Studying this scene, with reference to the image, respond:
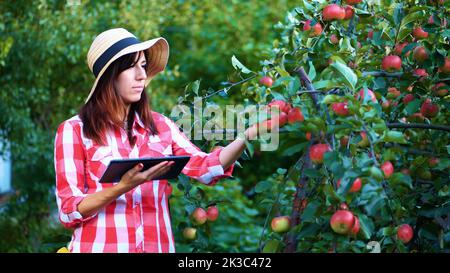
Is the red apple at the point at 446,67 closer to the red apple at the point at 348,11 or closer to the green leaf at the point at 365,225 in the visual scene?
the red apple at the point at 348,11

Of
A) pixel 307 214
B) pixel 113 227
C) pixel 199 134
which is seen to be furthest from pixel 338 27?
pixel 113 227

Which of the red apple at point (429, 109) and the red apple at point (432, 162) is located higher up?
the red apple at point (429, 109)

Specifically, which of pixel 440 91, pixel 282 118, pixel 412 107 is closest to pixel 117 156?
pixel 282 118

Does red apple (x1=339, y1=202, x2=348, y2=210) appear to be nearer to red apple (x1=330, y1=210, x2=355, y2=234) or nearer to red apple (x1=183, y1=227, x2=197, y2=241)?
red apple (x1=330, y1=210, x2=355, y2=234)

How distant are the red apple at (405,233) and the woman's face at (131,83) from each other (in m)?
0.81

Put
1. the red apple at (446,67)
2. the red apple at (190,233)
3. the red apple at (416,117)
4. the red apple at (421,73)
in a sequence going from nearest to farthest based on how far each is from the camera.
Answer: the red apple at (446,67) → the red apple at (421,73) → the red apple at (416,117) → the red apple at (190,233)

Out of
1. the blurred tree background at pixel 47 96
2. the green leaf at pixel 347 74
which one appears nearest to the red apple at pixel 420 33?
the green leaf at pixel 347 74

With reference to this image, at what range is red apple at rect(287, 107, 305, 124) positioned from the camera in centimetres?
203

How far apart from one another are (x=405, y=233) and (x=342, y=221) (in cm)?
40

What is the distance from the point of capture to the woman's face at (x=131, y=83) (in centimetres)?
225

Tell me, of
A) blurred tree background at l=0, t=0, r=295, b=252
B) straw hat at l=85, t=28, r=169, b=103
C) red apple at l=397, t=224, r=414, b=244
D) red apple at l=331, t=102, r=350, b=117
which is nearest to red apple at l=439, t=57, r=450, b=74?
red apple at l=397, t=224, r=414, b=244

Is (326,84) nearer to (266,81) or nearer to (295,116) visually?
(295,116)

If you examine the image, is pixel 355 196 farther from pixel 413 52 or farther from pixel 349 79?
pixel 413 52

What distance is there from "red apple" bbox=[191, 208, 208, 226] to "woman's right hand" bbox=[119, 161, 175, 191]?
0.70m
